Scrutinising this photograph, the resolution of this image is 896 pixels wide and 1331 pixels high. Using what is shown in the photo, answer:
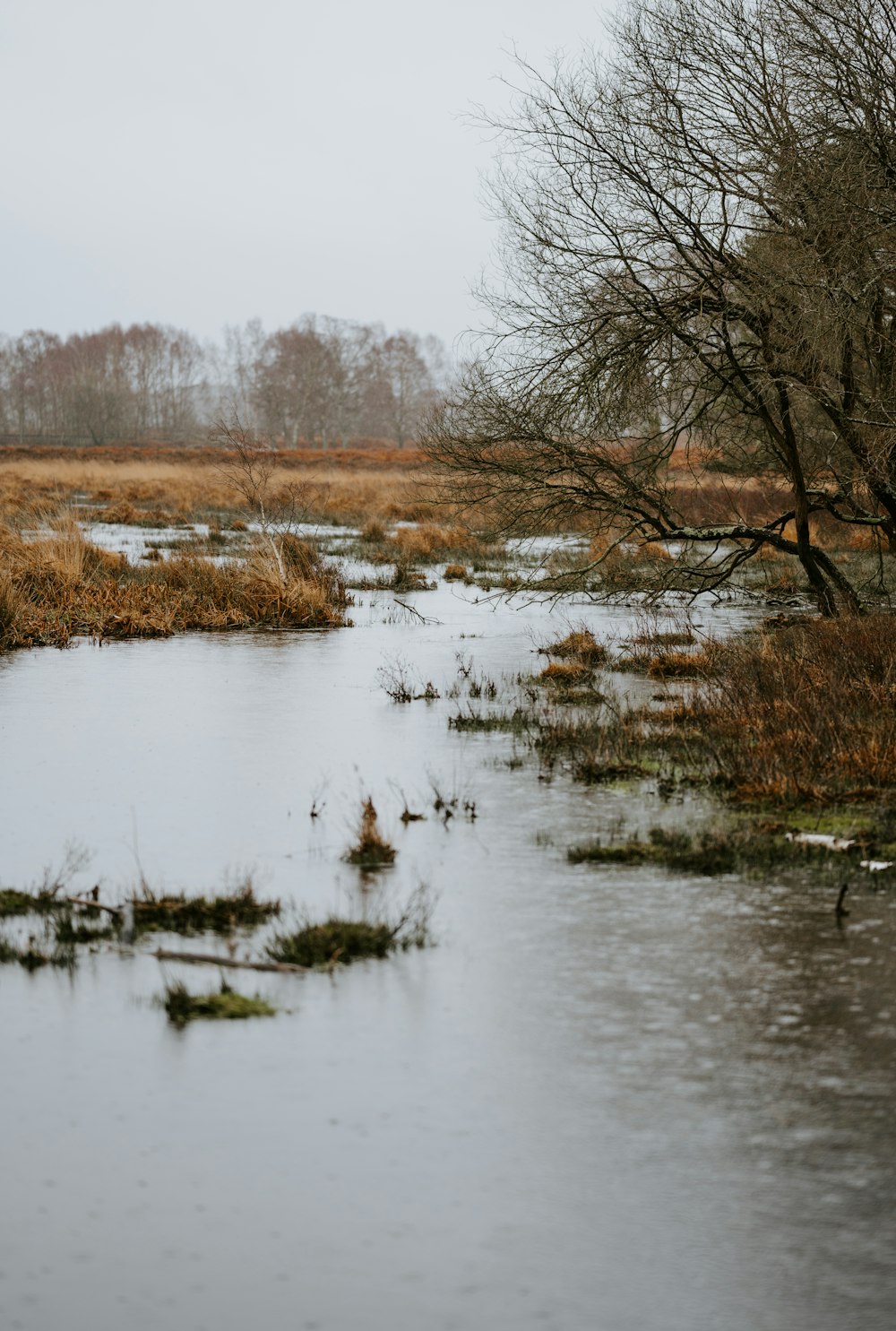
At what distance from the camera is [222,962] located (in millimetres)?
5844

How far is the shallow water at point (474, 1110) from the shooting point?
11.7 feet

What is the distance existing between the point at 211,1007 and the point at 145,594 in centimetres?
1471

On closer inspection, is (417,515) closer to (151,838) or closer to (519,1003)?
(151,838)

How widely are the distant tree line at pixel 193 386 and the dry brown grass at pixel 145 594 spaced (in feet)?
222

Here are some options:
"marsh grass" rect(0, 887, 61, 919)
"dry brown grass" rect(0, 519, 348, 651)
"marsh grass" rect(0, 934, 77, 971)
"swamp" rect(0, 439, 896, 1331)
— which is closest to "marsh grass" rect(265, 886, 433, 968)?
"swamp" rect(0, 439, 896, 1331)

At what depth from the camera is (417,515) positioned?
3847 cm

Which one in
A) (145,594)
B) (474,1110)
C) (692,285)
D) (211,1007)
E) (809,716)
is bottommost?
(474,1110)

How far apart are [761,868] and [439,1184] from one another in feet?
12.0

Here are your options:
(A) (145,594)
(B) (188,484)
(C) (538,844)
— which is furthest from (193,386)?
(C) (538,844)

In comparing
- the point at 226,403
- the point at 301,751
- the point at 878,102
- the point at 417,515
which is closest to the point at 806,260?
the point at 878,102

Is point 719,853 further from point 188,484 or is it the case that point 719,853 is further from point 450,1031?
point 188,484

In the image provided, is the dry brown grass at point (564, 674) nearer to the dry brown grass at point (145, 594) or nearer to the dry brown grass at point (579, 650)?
the dry brown grass at point (579, 650)

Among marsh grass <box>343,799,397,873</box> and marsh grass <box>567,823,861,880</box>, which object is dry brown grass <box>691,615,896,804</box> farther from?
marsh grass <box>343,799,397,873</box>

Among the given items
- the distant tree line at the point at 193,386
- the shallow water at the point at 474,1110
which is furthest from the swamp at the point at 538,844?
the distant tree line at the point at 193,386
